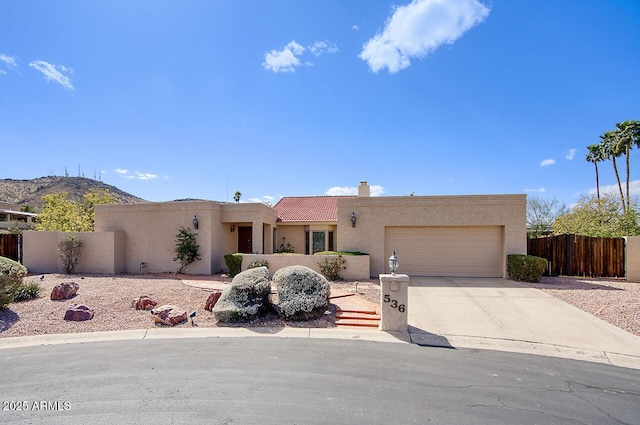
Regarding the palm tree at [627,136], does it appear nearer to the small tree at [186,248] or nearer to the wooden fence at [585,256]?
the wooden fence at [585,256]

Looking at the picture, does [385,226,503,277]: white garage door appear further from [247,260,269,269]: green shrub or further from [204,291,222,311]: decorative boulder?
[204,291,222,311]: decorative boulder

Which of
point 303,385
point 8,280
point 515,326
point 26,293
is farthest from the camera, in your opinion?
point 26,293

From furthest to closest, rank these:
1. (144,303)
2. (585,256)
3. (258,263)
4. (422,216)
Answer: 1. (422,216)
2. (585,256)
3. (258,263)
4. (144,303)

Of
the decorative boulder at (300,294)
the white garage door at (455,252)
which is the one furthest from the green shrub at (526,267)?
the decorative boulder at (300,294)

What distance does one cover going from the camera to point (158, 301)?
9531 mm

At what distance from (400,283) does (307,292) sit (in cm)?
239

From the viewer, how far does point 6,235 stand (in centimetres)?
1652

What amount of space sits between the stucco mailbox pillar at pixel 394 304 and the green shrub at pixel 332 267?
5.99m

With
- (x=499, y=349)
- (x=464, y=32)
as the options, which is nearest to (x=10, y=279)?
(x=499, y=349)

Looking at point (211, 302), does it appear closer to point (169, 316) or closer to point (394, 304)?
point (169, 316)

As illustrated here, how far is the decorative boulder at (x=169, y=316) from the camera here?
25.6 ft

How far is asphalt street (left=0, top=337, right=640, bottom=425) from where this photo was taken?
392cm

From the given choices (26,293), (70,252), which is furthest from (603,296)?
(70,252)

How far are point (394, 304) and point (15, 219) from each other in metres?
66.5
